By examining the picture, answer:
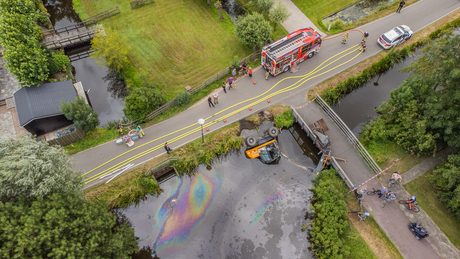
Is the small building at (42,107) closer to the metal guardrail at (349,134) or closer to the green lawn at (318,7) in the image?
the metal guardrail at (349,134)

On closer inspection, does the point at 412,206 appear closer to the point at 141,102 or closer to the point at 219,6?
the point at 141,102

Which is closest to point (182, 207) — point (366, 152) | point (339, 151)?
point (339, 151)

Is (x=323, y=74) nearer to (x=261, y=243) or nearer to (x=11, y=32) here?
(x=261, y=243)

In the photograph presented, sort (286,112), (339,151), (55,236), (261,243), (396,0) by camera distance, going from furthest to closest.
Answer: (396,0)
(286,112)
(339,151)
(261,243)
(55,236)

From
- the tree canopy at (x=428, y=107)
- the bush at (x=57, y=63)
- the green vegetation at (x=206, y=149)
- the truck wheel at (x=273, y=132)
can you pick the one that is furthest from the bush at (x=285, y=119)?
the bush at (x=57, y=63)

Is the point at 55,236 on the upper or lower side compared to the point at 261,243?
upper

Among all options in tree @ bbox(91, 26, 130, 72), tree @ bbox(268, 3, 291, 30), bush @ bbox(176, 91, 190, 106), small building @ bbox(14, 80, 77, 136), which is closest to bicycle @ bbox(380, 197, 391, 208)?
bush @ bbox(176, 91, 190, 106)

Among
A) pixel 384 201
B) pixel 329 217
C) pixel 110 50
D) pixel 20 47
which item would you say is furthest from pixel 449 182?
pixel 20 47
